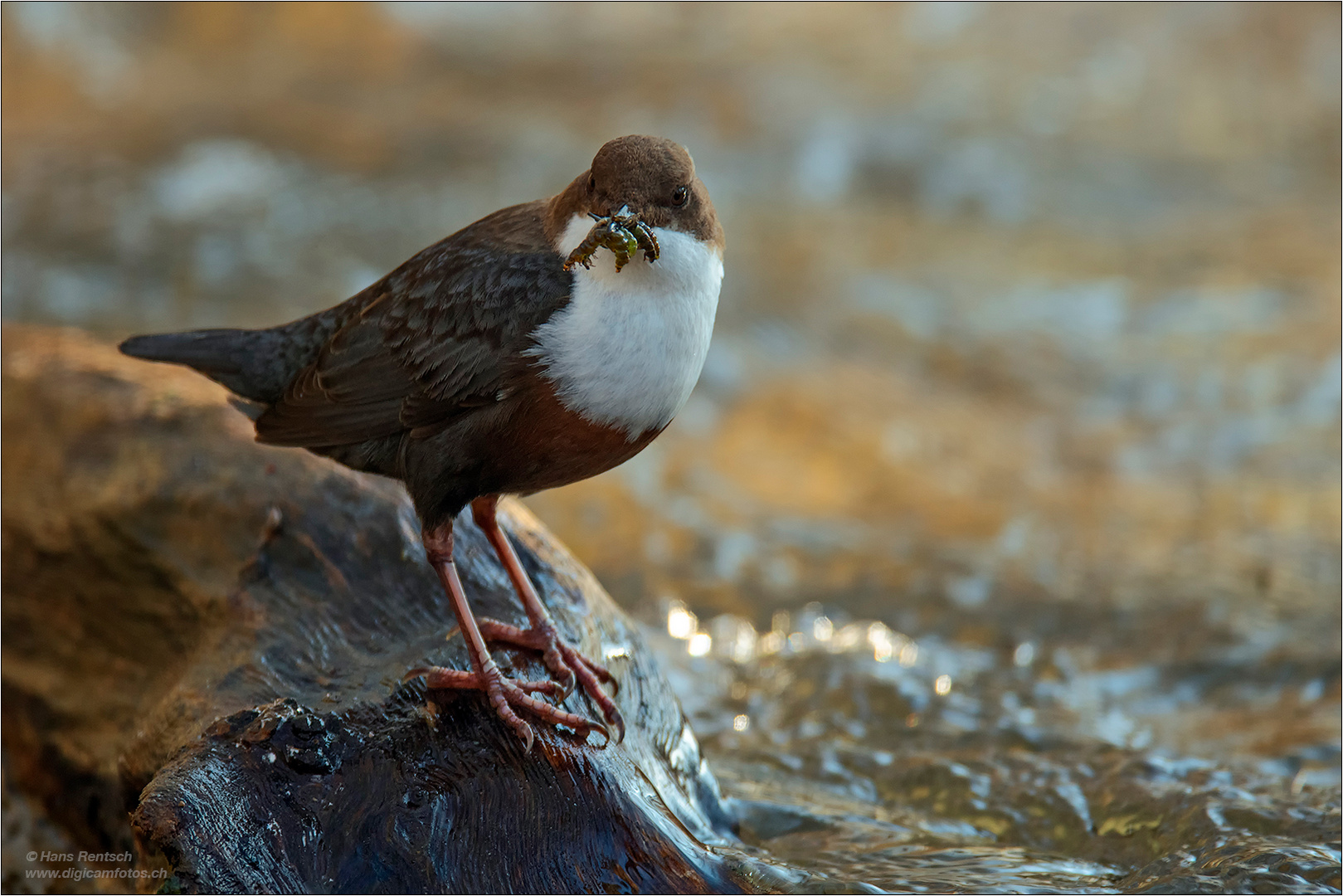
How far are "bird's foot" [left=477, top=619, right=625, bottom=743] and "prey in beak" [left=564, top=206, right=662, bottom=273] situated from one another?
2.74ft

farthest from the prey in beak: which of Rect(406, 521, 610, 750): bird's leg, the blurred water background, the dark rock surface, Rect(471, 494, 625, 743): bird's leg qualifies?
the blurred water background

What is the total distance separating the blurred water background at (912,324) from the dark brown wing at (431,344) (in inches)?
49.2

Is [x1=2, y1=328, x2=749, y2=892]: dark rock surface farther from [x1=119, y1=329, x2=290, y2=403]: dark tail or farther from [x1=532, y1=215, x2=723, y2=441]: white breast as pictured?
[x1=532, y1=215, x2=723, y2=441]: white breast

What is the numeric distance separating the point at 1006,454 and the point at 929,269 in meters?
2.07

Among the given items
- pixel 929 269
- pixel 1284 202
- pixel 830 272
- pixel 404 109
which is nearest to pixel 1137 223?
pixel 1284 202

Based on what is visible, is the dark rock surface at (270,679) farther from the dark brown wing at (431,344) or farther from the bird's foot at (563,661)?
the dark brown wing at (431,344)

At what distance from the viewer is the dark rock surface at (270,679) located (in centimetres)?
224

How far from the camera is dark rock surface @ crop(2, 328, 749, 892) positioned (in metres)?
2.24

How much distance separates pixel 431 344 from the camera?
260 centimetres

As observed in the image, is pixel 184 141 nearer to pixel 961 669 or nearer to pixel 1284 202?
pixel 961 669

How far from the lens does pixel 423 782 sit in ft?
7.63

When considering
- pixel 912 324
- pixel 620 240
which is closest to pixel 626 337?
pixel 620 240

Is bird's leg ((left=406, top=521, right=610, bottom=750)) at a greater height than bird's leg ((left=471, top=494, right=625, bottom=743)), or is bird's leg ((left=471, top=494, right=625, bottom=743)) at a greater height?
bird's leg ((left=471, top=494, right=625, bottom=743))

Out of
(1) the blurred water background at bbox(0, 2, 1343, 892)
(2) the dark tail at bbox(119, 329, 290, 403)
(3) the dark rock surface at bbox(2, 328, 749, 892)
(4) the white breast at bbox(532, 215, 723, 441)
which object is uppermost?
(1) the blurred water background at bbox(0, 2, 1343, 892)
